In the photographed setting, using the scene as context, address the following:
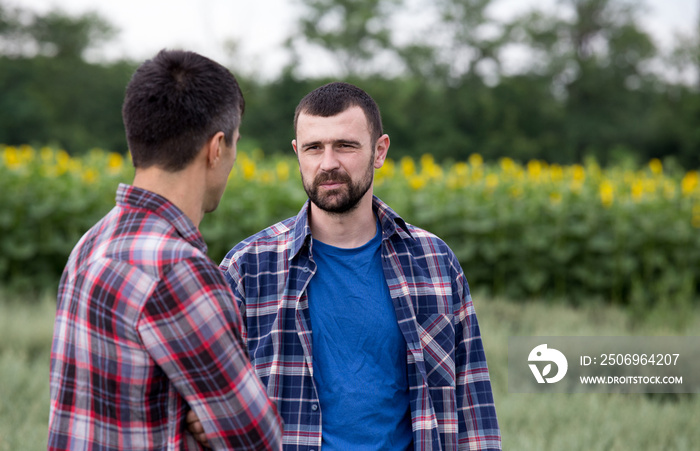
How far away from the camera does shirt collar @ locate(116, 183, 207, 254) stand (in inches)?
60.7

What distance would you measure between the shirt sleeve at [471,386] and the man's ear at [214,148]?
1.12 metres

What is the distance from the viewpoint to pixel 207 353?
1429 millimetres

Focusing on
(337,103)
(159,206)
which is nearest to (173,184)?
(159,206)

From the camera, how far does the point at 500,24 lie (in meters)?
29.0

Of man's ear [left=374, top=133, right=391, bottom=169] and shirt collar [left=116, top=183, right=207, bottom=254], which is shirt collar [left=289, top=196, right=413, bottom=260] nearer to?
man's ear [left=374, top=133, right=391, bottom=169]

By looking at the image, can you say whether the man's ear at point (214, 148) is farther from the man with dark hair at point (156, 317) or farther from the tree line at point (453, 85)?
the tree line at point (453, 85)

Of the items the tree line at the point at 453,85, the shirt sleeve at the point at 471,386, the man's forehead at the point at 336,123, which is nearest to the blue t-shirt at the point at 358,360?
the shirt sleeve at the point at 471,386

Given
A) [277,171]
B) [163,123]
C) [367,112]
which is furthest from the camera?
[277,171]

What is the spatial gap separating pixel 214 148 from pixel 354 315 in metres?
0.90

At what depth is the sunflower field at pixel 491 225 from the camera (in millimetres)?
7465

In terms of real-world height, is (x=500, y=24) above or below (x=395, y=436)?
above

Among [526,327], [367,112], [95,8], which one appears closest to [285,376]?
[367,112]

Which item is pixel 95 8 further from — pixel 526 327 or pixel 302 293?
pixel 302 293

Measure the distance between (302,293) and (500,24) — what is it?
2876 cm
